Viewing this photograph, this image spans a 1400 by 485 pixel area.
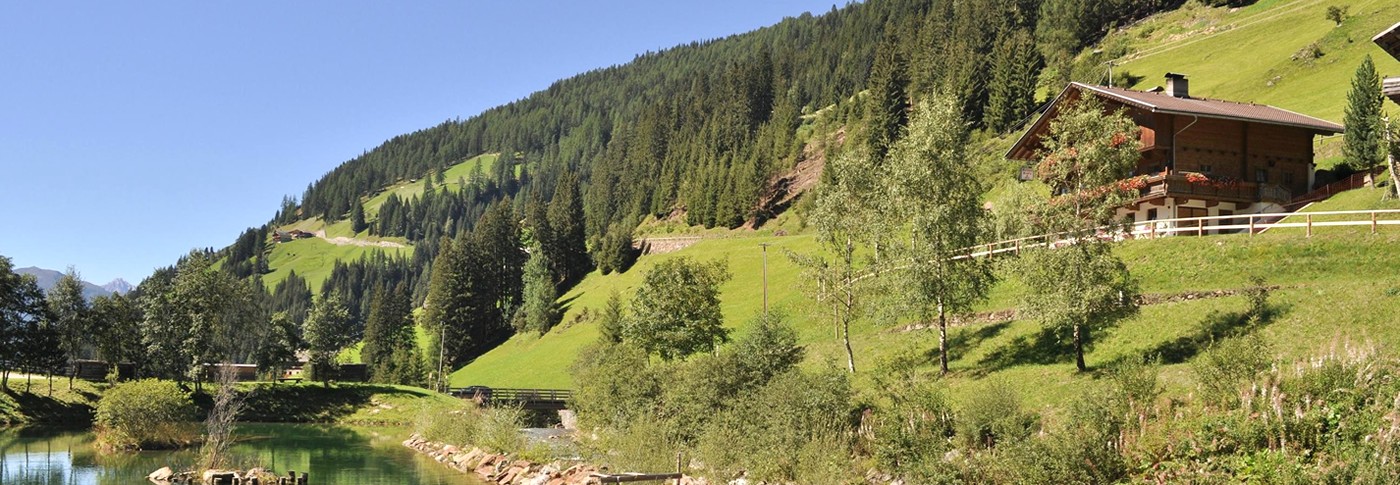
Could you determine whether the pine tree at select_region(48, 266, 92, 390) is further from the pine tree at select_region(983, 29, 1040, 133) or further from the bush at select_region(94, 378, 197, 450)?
the pine tree at select_region(983, 29, 1040, 133)

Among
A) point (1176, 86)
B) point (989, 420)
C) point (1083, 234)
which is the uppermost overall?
point (1176, 86)

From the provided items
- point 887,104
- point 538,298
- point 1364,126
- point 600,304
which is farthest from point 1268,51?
point 538,298

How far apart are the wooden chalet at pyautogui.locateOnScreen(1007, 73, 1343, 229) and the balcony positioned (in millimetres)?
51

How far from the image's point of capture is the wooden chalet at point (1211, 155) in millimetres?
54875

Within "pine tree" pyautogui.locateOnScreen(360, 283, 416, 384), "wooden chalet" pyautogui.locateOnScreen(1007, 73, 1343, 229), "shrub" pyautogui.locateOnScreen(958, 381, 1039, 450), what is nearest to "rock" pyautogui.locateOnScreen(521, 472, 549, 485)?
"shrub" pyautogui.locateOnScreen(958, 381, 1039, 450)

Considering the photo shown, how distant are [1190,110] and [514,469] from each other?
41706 mm

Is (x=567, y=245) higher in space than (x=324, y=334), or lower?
higher

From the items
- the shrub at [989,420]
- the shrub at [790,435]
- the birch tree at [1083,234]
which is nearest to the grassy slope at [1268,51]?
the birch tree at [1083,234]

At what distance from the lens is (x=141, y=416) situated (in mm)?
52125

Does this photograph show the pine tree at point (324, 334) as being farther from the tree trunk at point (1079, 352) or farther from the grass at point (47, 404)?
the tree trunk at point (1079, 352)

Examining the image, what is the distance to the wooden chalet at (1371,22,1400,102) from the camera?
25.7m

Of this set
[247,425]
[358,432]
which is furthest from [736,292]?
[247,425]

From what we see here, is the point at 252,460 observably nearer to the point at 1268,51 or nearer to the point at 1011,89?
the point at 1011,89

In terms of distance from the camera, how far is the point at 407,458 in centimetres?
5122
